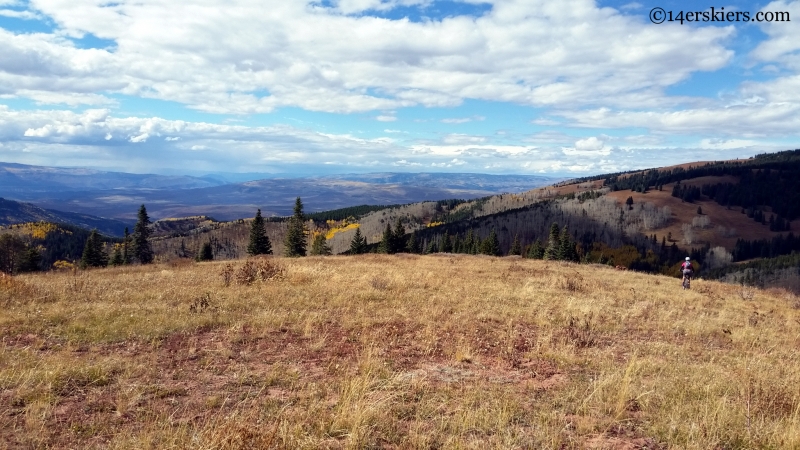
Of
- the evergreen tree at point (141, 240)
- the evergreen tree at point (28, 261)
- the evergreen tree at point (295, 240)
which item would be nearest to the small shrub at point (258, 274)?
the evergreen tree at point (295, 240)

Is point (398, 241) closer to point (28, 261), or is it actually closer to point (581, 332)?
point (28, 261)

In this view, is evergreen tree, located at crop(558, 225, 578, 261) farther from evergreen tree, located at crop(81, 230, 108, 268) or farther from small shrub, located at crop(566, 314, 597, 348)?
evergreen tree, located at crop(81, 230, 108, 268)

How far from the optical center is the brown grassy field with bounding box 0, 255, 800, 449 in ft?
17.7

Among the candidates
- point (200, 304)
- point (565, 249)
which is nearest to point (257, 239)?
point (200, 304)

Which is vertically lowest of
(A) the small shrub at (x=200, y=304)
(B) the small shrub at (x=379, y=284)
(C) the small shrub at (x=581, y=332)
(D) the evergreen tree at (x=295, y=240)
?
(D) the evergreen tree at (x=295, y=240)

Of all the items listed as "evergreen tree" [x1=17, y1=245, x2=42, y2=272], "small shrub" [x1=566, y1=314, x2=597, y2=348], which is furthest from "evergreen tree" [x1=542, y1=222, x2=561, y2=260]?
"evergreen tree" [x1=17, y1=245, x2=42, y2=272]

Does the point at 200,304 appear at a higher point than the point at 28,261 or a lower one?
higher

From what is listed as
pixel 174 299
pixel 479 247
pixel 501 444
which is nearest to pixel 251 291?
pixel 174 299

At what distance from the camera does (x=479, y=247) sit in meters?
93.9

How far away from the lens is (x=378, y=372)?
298 inches

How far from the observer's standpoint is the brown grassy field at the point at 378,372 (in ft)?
17.7

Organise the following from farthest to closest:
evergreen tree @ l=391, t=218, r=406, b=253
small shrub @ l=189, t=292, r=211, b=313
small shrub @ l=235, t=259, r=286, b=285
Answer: evergreen tree @ l=391, t=218, r=406, b=253 < small shrub @ l=235, t=259, r=286, b=285 < small shrub @ l=189, t=292, r=211, b=313

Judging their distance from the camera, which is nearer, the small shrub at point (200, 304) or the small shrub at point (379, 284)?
the small shrub at point (200, 304)

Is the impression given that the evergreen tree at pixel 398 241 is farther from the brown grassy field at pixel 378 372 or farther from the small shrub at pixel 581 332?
the small shrub at pixel 581 332
